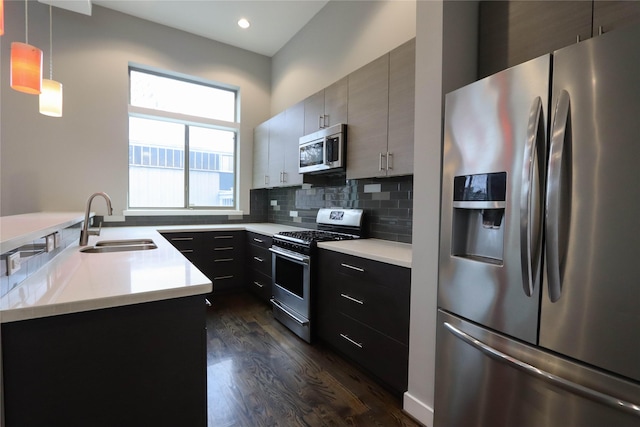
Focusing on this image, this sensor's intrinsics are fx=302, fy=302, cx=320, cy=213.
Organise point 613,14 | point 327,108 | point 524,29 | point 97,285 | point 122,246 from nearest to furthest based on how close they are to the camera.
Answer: point 97,285
point 613,14
point 524,29
point 122,246
point 327,108

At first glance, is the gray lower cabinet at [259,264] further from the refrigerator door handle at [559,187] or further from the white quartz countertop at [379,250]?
the refrigerator door handle at [559,187]

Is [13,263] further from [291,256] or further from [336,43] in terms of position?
[336,43]

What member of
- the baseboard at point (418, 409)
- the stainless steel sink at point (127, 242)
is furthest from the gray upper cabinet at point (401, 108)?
the stainless steel sink at point (127, 242)

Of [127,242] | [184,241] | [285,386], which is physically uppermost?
[127,242]

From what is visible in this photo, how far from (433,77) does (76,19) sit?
3.97 m

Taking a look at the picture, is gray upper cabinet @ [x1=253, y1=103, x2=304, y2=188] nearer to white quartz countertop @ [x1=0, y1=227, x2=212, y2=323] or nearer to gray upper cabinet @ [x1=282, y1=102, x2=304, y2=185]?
gray upper cabinet @ [x1=282, y1=102, x2=304, y2=185]

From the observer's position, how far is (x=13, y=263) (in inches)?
37.9

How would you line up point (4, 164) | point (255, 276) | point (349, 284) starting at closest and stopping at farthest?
1. point (349, 284)
2. point (4, 164)
3. point (255, 276)

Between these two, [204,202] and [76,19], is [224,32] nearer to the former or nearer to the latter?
[76,19]

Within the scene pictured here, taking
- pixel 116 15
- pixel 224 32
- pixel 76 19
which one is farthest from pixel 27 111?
pixel 224 32

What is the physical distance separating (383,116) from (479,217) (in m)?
1.13

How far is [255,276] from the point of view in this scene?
3.56 m

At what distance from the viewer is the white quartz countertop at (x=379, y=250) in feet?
5.89

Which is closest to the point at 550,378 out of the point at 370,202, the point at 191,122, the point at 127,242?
the point at 370,202
